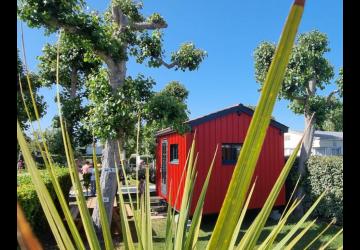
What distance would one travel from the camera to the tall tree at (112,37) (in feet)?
21.1

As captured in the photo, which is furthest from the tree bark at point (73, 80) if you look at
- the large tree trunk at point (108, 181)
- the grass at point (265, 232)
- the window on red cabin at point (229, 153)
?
the grass at point (265, 232)

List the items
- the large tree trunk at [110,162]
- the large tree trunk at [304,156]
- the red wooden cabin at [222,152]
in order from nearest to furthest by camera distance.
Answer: the large tree trunk at [110,162]
the red wooden cabin at [222,152]
the large tree trunk at [304,156]

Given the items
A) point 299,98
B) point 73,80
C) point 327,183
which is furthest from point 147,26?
point 327,183

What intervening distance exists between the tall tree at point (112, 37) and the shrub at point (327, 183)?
18.5ft

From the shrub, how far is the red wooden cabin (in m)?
1.06

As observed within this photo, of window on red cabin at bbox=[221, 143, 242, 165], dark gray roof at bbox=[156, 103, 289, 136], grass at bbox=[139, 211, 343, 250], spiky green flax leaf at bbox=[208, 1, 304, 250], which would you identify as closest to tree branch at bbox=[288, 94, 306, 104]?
dark gray roof at bbox=[156, 103, 289, 136]

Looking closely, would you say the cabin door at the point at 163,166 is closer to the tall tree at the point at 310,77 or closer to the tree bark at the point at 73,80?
the tree bark at the point at 73,80

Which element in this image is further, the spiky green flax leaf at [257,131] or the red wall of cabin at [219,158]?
the red wall of cabin at [219,158]

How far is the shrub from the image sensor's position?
372 inches

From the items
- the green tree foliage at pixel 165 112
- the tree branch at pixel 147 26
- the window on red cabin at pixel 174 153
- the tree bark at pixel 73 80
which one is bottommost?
the window on red cabin at pixel 174 153

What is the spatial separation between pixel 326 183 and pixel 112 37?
27.0ft

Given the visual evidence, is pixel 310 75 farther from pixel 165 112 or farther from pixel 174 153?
pixel 165 112

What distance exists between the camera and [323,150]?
26359mm
